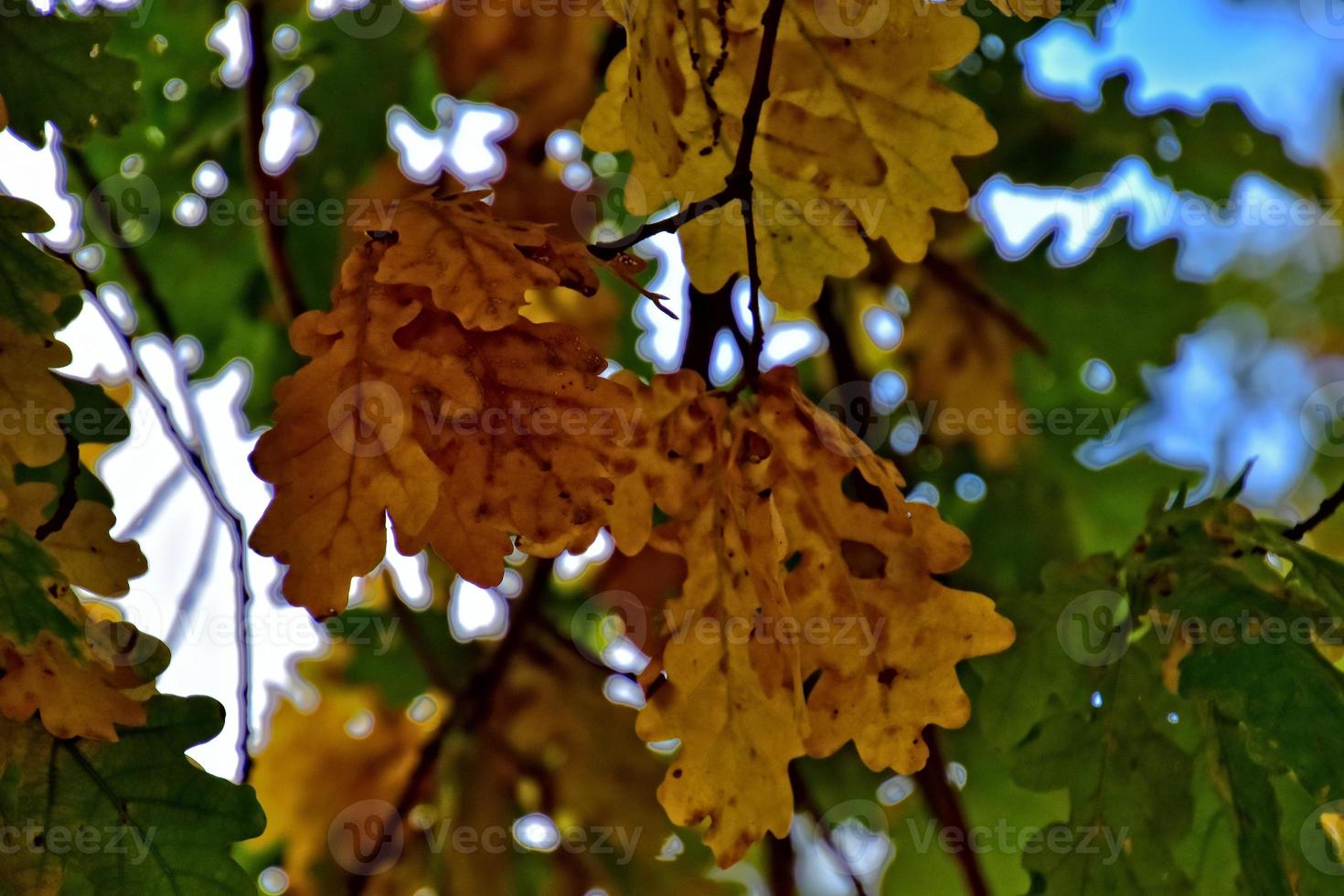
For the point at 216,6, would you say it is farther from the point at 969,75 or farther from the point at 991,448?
the point at 991,448

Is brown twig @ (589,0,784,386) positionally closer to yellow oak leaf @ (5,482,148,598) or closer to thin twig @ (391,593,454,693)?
yellow oak leaf @ (5,482,148,598)

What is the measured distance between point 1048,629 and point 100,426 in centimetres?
99

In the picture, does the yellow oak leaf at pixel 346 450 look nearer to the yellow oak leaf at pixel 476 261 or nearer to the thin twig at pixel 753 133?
the yellow oak leaf at pixel 476 261

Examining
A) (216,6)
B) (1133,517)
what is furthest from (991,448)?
(216,6)

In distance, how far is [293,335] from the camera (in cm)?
106

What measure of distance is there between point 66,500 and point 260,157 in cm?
71

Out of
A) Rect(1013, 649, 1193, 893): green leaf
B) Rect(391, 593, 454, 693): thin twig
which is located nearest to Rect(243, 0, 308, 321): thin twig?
Rect(391, 593, 454, 693): thin twig

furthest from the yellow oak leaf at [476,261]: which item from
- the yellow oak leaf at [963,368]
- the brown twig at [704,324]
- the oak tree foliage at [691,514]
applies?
the yellow oak leaf at [963,368]

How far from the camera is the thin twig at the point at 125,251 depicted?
171cm

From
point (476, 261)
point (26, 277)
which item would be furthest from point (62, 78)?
point (476, 261)

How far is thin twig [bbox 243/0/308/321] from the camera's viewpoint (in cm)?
170

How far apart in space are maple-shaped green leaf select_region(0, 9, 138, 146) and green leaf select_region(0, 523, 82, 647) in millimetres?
447

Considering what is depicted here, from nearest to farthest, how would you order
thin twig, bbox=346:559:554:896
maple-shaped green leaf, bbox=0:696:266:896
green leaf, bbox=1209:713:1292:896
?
maple-shaped green leaf, bbox=0:696:266:896
green leaf, bbox=1209:713:1292:896
thin twig, bbox=346:559:554:896

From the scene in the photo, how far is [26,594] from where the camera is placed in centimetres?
97
